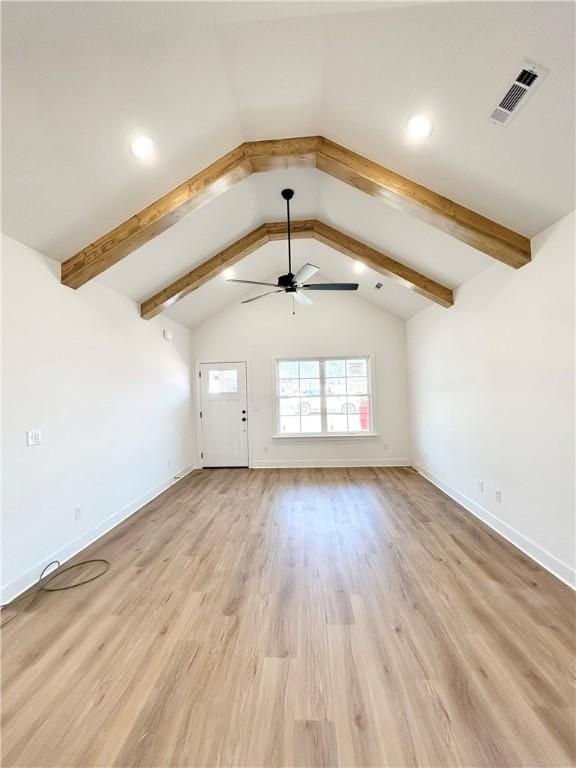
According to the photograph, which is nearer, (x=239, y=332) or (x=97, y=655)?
(x=97, y=655)

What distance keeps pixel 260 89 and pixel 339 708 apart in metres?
3.57

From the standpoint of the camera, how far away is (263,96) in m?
2.29

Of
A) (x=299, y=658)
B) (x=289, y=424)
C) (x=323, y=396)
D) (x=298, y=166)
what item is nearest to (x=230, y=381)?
(x=289, y=424)

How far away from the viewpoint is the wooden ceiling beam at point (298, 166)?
8.82ft

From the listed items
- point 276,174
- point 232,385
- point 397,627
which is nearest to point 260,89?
point 276,174

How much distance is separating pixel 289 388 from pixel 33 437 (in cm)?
415

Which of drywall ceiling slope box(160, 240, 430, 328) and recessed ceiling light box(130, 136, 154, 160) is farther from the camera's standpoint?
drywall ceiling slope box(160, 240, 430, 328)

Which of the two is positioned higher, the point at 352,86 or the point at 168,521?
the point at 352,86

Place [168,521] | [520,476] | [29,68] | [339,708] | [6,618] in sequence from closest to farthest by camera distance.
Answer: [339,708] < [29,68] < [6,618] < [520,476] < [168,521]

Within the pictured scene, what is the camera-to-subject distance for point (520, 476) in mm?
2824

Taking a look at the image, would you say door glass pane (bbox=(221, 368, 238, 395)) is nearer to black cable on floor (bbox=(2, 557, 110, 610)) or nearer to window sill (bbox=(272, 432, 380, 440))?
window sill (bbox=(272, 432, 380, 440))

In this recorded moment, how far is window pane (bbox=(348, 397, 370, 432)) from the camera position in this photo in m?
6.02

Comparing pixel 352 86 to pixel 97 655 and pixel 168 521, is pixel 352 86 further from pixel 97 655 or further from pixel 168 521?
pixel 168 521

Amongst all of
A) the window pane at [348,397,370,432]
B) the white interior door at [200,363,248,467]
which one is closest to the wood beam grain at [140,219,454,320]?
the white interior door at [200,363,248,467]
